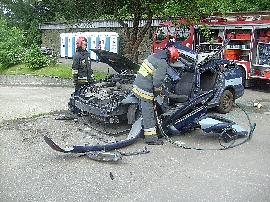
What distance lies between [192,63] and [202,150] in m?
2.29

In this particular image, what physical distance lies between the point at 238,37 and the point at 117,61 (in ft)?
21.8

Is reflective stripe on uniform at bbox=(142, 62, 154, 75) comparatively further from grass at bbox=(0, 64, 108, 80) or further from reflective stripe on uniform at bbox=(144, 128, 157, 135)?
grass at bbox=(0, 64, 108, 80)

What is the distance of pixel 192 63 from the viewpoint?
7.96 meters

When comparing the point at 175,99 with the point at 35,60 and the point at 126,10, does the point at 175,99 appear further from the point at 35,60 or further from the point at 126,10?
the point at 35,60

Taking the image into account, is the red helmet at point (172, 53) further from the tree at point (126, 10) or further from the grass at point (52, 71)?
the grass at point (52, 71)

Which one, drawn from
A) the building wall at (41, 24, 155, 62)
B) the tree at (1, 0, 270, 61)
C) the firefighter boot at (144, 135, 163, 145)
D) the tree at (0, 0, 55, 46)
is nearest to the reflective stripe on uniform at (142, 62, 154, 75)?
the firefighter boot at (144, 135, 163, 145)

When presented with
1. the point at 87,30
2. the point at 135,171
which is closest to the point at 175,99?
the point at 135,171

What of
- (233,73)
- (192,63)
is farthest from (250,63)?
(192,63)

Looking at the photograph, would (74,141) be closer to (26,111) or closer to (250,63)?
(26,111)

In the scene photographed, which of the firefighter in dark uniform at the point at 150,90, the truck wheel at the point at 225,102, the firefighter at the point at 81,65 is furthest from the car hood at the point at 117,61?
the truck wheel at the point at 225,102

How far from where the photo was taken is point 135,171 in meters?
5.43

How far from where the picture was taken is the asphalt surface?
4.68m

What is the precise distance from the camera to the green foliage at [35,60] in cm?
1819

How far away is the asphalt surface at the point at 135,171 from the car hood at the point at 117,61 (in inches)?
64.6
